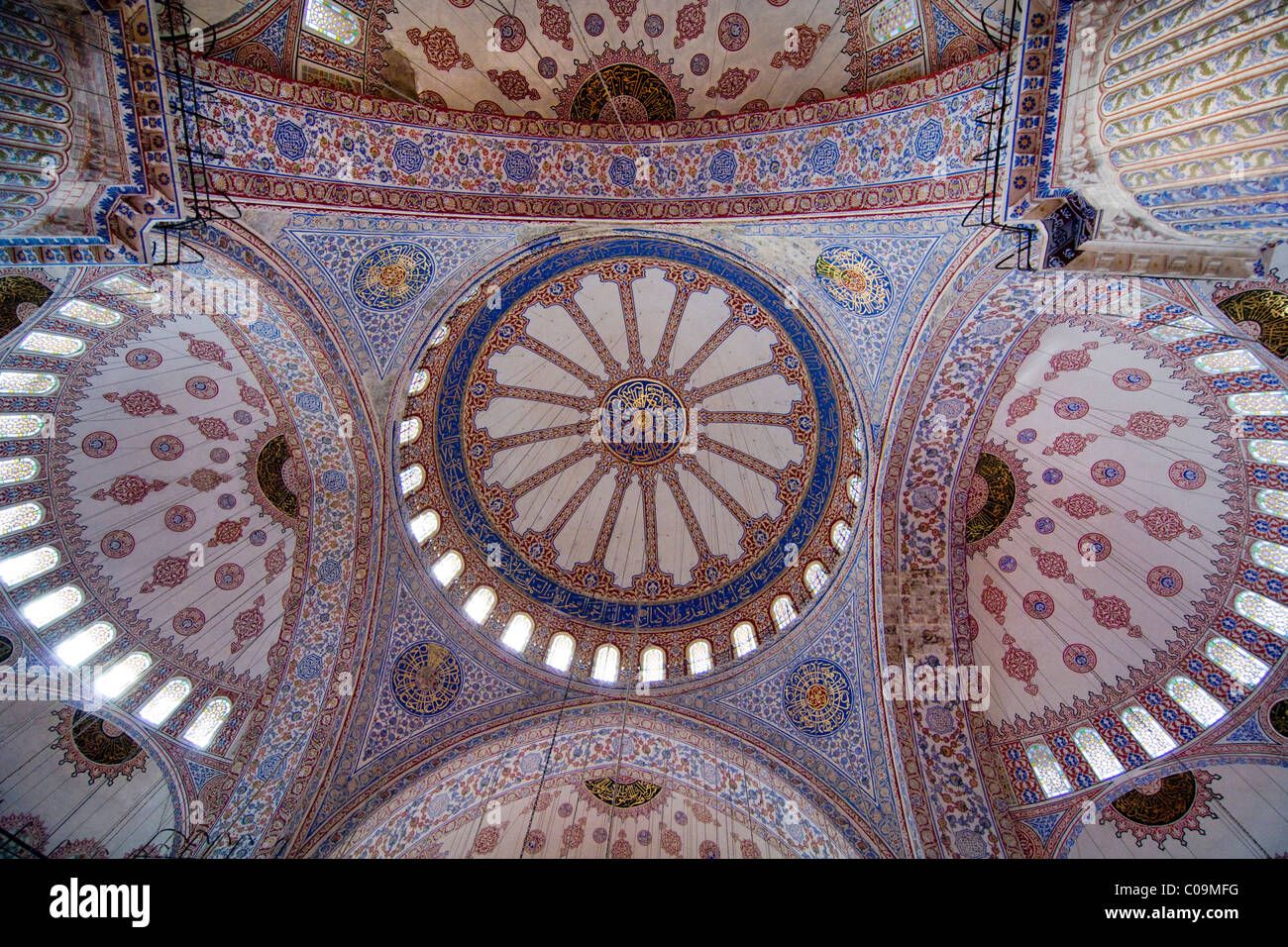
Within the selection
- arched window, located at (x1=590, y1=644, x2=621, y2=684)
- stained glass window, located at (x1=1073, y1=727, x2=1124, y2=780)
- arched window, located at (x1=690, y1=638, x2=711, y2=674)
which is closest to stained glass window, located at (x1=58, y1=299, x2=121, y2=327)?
arched window, located at (x1=590, y1=644, x2=621, y2=684)

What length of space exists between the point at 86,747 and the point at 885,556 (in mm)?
10945

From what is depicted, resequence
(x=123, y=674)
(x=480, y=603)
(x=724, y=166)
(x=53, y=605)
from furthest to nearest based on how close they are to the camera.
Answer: (x=480, y=603), (x=123, y=674), (x=53, y=605), (x=724, y=166)

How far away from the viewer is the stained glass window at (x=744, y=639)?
1018cm

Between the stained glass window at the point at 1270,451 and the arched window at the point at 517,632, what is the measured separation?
33.5 ft

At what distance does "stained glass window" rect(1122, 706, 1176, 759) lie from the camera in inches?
321

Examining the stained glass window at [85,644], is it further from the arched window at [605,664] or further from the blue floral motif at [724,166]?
the blue floral motif at [724,166]

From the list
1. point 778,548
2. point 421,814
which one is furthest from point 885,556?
point 421,814

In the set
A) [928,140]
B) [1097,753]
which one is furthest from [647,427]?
[1097,753]

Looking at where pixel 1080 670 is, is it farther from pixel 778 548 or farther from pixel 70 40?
pixel 70 40

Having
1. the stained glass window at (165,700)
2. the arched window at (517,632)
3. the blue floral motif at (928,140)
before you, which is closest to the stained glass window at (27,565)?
the stained glass window at (165,700)

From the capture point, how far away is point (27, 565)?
7.77m

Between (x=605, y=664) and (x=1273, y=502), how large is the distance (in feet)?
30.5

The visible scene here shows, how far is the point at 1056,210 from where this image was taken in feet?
16.2

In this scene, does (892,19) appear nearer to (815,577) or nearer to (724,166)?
(724,166)
